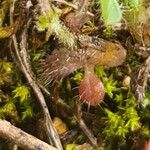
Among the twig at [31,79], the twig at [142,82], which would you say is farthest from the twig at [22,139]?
the twig at [142,82]

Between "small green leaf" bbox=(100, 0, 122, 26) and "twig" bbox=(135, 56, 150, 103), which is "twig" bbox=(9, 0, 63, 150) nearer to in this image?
"twig" bbox=(135, 56, 150, 103)

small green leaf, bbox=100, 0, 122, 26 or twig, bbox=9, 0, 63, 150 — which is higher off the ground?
small green leaf, bbox=100, 0, 122, 26

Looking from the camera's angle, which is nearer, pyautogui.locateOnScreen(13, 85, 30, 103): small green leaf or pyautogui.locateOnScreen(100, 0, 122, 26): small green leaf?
pyautogui.locateOnScreen(100, 0, 122, 26): small green leaf

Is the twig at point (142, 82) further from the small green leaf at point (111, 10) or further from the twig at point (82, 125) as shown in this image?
the small green leaf at point (111, 10)

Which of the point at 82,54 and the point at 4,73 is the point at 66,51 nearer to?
the point at 82,54

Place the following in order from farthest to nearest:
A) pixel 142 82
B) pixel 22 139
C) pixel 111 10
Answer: pixel 142 82 → pixel 22 139 → pixel 111 10

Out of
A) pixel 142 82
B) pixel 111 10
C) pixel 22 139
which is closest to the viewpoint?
pixel 111 10

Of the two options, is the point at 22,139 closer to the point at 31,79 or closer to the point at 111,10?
the point at 31,79

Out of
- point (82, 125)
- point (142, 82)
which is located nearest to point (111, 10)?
point (142, 82)

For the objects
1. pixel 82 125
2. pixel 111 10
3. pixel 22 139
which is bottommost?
pixel 82 125

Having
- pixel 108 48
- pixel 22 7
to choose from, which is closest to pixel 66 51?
pixel 108 48

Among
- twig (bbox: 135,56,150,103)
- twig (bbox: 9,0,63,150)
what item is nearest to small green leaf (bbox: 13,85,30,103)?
twig (bbox: 9,0,63,150)
